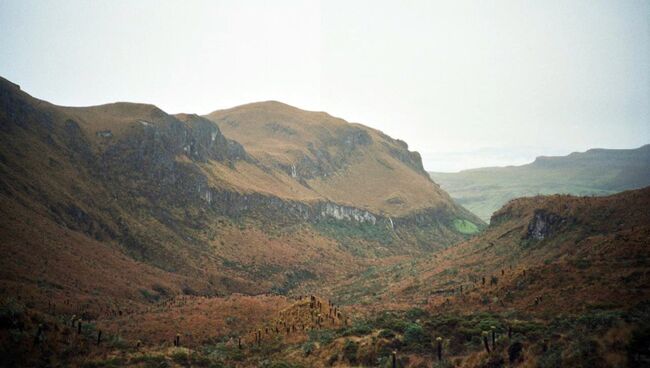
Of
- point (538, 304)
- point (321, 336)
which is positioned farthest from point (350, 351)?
point (538, 304)

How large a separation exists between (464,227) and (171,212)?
100m

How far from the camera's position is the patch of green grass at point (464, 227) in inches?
5433

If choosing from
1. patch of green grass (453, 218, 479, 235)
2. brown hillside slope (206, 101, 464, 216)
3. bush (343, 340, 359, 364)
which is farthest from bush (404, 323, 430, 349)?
patch of green grass (453, 218, 479, 235)

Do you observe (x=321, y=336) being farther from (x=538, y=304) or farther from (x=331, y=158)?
(x=331, y=158)

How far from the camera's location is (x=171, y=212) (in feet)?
249

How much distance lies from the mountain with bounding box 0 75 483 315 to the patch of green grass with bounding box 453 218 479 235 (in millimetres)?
1197

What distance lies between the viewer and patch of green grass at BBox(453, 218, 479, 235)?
138000 mm

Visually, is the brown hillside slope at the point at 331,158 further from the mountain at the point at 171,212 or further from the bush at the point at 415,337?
the bush at the point at 415,337

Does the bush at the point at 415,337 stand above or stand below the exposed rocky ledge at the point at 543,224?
below

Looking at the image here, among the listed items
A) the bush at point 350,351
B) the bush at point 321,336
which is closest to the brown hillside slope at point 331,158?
the bush at point 321,336

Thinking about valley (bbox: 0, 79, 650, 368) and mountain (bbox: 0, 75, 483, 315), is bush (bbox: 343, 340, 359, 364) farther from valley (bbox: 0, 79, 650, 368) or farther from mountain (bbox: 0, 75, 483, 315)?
mountain (bbox: 0, 75, 483, 315)

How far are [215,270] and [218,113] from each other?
4817 inches

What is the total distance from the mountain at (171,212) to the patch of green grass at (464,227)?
47.1 inches

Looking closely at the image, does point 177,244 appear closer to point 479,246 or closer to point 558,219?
point 479,246
